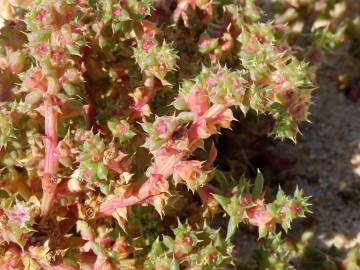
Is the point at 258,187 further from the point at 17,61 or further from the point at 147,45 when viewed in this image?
the point at 17,61

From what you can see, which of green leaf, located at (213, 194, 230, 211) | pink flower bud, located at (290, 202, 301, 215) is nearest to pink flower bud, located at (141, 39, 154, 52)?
green leaf, located at (213, 194, 230, 211)

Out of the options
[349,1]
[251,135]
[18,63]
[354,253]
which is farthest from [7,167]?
[349,1]

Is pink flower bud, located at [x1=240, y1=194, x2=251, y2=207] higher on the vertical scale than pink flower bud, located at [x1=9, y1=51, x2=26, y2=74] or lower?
lower

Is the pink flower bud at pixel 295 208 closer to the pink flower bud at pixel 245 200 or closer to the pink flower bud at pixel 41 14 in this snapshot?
the pink flower bud at pixel 245 200

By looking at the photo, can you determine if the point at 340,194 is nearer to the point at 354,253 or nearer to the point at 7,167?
the point at 354,253

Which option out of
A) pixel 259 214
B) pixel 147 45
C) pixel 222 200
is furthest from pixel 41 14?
pixel 259 214

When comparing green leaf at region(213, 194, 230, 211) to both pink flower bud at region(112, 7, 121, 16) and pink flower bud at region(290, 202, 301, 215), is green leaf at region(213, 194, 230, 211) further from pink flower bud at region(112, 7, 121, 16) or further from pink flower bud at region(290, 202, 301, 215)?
pink flower bud at region(112, 7, 121, 16)

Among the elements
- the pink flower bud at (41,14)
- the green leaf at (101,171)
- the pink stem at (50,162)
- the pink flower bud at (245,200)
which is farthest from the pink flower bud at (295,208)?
the pink flower bud at (41,14)

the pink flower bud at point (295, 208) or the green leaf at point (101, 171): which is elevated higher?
the green leaf at point (101, 171)
